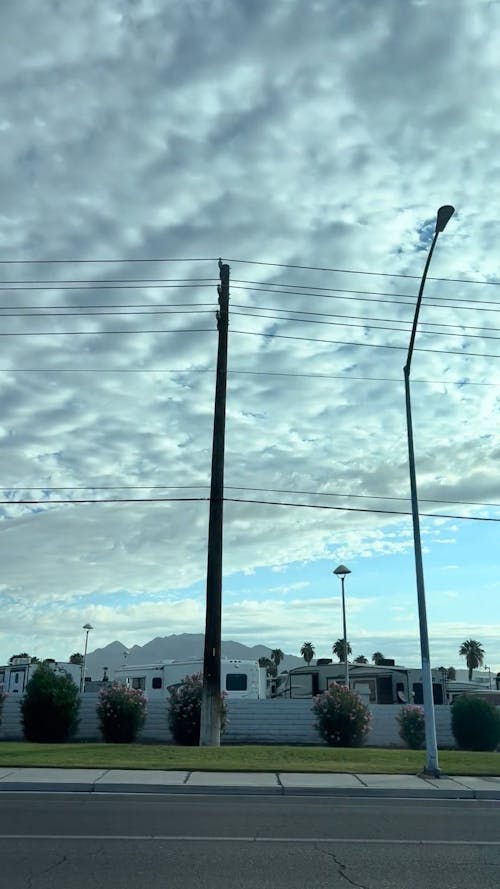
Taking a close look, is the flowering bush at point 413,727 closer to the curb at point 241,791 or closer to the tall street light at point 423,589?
the tall street light at point 423,589

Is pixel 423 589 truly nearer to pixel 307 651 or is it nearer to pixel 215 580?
pixel 215 580

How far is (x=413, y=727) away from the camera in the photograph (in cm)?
2692

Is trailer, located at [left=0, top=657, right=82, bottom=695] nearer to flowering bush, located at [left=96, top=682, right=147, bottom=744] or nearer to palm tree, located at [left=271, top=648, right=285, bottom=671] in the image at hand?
flowering bush, located at [left=96, top=682, right=147, bottom=744]

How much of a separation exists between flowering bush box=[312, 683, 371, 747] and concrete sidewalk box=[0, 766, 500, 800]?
8.74 m

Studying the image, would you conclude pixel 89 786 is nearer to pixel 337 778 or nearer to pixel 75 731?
pixel 337 778

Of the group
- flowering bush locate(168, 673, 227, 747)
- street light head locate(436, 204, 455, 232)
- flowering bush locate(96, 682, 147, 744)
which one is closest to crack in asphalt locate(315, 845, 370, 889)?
street light head locate(436, 204, 455, 232)

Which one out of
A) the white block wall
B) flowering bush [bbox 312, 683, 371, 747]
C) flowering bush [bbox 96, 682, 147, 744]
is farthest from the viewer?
the white block wall

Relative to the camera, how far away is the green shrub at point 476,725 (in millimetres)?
26719

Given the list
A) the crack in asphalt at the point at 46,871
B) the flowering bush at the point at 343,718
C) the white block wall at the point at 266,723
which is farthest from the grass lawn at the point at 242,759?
the crack in asphalt at the point at 46,871

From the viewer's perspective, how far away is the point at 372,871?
864cm

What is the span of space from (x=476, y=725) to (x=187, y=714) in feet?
30.5

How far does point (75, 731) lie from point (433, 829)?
729 inches

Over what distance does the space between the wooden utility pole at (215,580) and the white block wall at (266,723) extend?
510cm

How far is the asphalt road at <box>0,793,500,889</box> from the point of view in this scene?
322 inches
